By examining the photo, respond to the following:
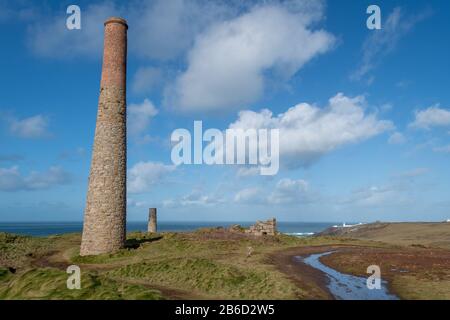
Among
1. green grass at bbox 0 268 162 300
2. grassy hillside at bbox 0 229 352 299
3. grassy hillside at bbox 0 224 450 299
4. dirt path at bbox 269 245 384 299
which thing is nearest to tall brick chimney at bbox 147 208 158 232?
grassy hillside at bbox 0 224 450 299

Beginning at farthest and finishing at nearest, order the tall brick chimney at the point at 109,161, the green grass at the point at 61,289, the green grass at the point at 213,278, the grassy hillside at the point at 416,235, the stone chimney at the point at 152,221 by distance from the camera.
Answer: the grassy hillside at the point at 416,235
the stone chimney at the point at 152,221
the tall brick chimney at the point at 109,161
the green grass at the point at 213,278
the green grass at the point at 61,289

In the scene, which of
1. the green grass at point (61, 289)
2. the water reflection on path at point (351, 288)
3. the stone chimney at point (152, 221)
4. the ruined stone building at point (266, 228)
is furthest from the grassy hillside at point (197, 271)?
the stone chimney at point (152, 221)

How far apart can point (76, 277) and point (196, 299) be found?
5031 mm

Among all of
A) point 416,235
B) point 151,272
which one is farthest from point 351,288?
point 416,235

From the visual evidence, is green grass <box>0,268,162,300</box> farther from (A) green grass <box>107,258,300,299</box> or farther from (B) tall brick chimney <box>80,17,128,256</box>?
(B) tall brick chimney <box>80,17,128,256</box>

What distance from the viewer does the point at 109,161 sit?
2694cm

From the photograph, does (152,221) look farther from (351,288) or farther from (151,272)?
(351,288)

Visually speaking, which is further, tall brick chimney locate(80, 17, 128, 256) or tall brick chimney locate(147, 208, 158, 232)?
tall brick chimney locate(147, 208, 158, 232)

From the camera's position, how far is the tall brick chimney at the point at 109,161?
87.8ft

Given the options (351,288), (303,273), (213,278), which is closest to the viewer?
(351,288)

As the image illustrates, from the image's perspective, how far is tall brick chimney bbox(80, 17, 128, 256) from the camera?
87.8 ft

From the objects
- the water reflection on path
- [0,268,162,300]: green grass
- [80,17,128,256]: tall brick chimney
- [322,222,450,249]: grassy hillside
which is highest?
[80,17,128,256]: tall brick chimney

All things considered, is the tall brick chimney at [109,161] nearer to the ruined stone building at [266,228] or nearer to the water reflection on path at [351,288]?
the water reflection on path at [351,288]

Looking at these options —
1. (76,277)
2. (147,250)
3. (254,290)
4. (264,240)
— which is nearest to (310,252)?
(264,240)
